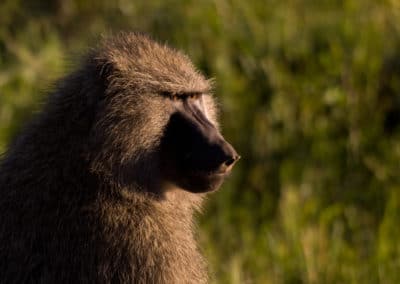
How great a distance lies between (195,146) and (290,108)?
2.31 m

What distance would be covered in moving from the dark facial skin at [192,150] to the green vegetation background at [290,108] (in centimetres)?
138

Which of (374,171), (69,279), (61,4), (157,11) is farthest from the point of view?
(61,4)

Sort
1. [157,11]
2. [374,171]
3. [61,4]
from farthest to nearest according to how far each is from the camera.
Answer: [61,4] → [157,11] → [374,171]

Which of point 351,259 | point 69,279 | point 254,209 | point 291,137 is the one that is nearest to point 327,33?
point 291,137

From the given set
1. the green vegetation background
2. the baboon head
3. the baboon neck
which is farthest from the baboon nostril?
the green vegetation background

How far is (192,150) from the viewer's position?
349 cm

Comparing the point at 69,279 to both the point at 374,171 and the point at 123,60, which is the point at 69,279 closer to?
the point at 123,60

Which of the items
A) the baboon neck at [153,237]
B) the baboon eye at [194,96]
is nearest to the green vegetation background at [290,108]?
the baboon neck at [153,237]

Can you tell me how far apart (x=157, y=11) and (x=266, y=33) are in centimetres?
76

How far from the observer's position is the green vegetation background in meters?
5.25

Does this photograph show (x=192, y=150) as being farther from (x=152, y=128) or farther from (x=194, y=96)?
(x=194, y=96)

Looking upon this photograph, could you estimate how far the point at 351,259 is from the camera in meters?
4.79

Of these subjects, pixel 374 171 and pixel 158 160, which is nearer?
pixel 158 160

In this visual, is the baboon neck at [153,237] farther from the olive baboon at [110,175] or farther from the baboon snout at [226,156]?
the baboon snout at [226,156]
